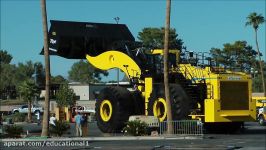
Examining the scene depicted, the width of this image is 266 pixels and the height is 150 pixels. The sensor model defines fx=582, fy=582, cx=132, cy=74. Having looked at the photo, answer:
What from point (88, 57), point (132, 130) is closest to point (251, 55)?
point (88, 57)

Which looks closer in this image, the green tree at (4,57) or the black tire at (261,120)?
the black tire at (261,120)

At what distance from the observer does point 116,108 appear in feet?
98.4

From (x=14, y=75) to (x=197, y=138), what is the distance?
9891 centimetres

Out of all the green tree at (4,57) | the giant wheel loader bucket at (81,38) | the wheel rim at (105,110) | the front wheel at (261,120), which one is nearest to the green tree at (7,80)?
the green tree at (4,57)

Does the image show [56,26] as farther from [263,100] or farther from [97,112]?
[263,100]

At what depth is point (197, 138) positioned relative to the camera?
85.2 feet

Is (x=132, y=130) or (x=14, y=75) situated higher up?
(x=14, y=75)

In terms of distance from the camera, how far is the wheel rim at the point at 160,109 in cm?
2930

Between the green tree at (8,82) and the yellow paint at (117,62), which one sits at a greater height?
the green tree at (8,82)

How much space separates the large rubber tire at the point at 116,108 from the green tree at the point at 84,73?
11249cm

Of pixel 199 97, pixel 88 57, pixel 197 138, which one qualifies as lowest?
pixel 197 138

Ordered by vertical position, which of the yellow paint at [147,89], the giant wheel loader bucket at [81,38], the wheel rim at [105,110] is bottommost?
the wheel rim at [105,110]

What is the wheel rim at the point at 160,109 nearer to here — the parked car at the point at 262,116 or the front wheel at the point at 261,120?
the parked car at the point at 262,116

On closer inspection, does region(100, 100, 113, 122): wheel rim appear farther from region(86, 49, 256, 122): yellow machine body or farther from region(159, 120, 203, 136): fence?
region(159, 120, 203, 136): fence
